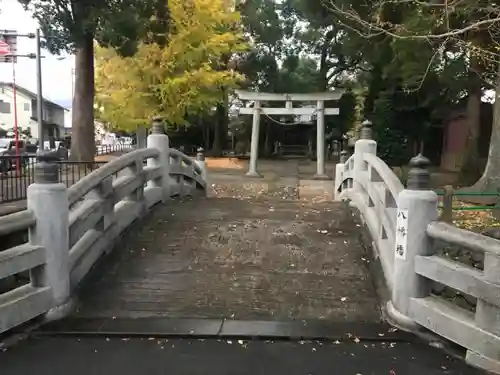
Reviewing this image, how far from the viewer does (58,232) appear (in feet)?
16.2

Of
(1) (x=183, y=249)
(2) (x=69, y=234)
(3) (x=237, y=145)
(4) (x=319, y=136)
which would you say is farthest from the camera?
(3) (x=237, y=145)

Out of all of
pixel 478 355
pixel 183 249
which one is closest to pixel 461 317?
pixel 478 355

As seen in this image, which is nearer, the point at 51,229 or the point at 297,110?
the point at 51,229

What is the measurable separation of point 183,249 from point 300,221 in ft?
6.74

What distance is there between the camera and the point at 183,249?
22.4 ft

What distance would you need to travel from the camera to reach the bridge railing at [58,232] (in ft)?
15.0

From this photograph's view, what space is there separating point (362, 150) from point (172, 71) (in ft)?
54.2

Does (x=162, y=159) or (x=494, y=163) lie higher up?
(x=162, y=159)

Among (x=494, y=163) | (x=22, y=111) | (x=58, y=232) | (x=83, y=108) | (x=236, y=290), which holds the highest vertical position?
(x=22, y=111)

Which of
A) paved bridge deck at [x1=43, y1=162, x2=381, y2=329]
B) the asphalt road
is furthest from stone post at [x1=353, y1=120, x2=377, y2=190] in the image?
the asphalt road

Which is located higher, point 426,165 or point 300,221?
point 426,165

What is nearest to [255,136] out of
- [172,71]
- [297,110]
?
[297,110]

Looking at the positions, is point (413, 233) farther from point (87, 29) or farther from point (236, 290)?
point (87, 29)

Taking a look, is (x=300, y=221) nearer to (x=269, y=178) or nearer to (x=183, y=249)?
(x=183, y=249)
